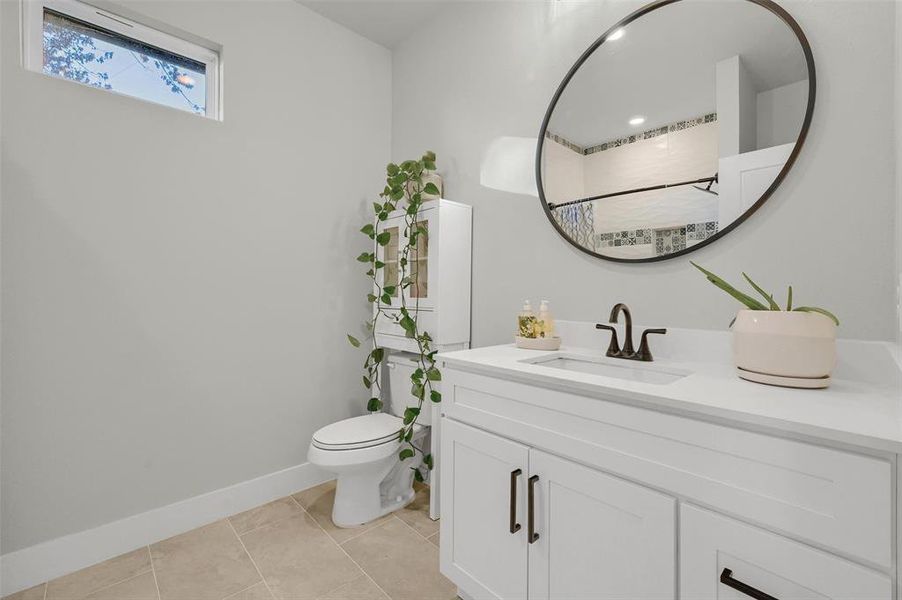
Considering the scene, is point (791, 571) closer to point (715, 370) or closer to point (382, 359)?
point (715, 370)

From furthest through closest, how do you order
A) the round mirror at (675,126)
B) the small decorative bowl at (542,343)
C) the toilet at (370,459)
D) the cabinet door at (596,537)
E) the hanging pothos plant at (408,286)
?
1. the hanging pothos plant at (408,286)
2. the toilet at (370,459)
3. the small decorative bowl at (542,343)
4. the round mirror at (675,126)
5. the cabinet door at (596,537)

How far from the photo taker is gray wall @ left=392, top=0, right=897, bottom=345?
41.3 inches

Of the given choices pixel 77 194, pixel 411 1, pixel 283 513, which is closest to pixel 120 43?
pixel 77 194

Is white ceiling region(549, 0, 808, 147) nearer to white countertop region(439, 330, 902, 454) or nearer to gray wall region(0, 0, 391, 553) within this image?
white countertop region(439, 330, 902, 454)

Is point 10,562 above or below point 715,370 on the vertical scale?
below

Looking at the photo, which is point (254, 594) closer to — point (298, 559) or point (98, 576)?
point (298, 559)

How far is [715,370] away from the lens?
117 cm

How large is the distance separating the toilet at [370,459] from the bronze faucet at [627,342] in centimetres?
100

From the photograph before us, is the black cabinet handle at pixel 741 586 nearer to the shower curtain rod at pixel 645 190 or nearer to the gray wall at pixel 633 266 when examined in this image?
the gray wall at pixel 633 266

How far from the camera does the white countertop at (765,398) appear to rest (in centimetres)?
67

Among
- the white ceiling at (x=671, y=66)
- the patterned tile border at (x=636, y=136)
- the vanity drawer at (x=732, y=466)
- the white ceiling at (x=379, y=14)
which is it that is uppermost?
the white ceiling at (x=379, y=14)

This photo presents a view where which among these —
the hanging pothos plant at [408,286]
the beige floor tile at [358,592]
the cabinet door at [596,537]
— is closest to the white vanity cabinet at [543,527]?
the cabinet door at [596,537]

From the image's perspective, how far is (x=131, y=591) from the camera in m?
1.43

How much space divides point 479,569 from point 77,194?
207 cm
